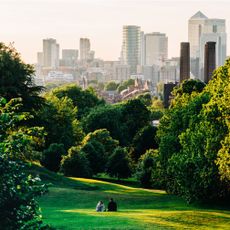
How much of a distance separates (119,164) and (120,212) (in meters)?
32.7

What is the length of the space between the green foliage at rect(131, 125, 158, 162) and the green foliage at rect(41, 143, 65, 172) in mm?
11636

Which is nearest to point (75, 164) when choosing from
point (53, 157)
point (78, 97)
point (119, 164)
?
point (119, 164)

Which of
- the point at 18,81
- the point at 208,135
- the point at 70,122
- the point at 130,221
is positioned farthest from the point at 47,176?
the point at 70,122

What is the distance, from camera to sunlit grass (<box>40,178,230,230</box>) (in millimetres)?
24969

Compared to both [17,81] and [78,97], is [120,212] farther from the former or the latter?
[78,97]

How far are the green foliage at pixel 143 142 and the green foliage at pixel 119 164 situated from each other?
10.7 metres

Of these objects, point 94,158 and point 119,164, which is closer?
point 119,164

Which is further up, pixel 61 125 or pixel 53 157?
pixel 61 125

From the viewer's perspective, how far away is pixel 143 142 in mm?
74250

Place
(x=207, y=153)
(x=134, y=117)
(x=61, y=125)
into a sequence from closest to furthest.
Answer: (x=207, y=153), (x=61, y=125), (x=134, y=117)

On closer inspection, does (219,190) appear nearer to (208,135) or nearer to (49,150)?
(208,135)

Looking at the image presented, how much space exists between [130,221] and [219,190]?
1348 cm

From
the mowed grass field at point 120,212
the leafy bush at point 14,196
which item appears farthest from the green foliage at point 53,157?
the leafy bush at point 14,196

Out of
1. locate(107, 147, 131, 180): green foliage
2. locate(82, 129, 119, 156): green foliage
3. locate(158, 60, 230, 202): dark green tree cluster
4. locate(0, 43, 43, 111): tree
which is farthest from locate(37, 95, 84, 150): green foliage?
locate(158, 60, 230, 202): dark green tree cluster
